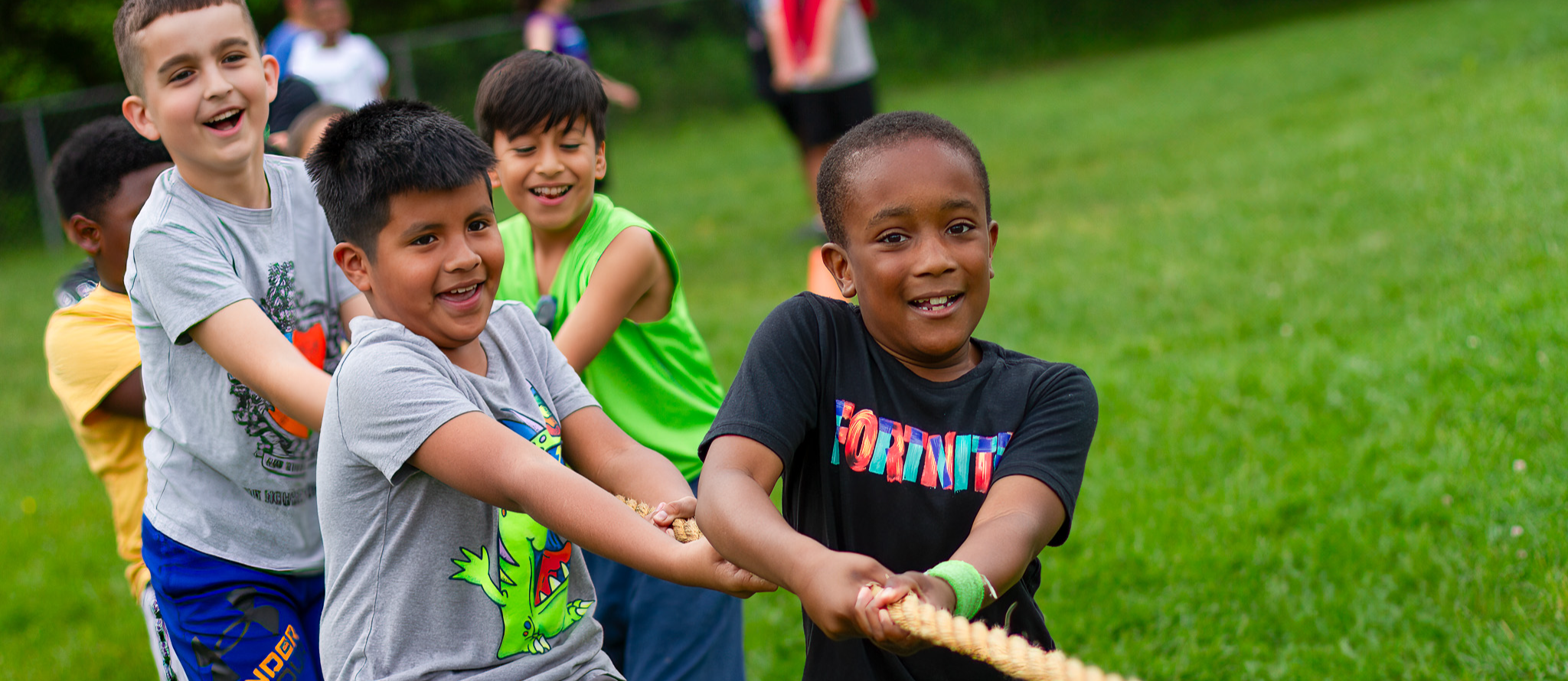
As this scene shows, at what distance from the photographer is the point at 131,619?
4695mm

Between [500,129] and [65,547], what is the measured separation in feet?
11.8

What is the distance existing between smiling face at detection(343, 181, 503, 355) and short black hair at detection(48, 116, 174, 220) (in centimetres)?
137

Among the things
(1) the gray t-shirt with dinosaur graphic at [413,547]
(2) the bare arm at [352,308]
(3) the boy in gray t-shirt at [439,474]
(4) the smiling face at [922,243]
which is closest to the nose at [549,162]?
(2) the bare arm at [352,308]

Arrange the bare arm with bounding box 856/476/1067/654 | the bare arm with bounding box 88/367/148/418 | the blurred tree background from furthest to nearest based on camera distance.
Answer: the blurred tree background
the bare arm with bounding box 88/367/148/418
the bare arm with bounding box 856/476/1067/654

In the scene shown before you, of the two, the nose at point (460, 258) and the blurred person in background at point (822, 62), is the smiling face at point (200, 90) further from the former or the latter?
the blurred person in background at point (822, 62)

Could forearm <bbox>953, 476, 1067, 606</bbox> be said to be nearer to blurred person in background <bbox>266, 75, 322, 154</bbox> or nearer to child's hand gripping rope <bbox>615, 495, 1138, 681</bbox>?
child's hand gripping rope <bbox>615, 495, 1138, 681</bbox>

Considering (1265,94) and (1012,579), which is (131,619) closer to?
(1012,579)

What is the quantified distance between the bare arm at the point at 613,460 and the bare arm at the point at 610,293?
1.71 feet

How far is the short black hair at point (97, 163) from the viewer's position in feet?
10.6

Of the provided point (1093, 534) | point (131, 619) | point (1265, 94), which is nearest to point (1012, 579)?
point (1093, 534)

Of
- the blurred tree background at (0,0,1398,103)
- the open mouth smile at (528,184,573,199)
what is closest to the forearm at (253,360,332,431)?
the open mouth smile at (528,184,573,199)

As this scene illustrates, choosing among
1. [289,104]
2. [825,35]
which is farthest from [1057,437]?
[825,35]

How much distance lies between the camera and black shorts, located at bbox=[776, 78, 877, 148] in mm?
8727

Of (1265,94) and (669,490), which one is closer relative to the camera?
(669,490)
